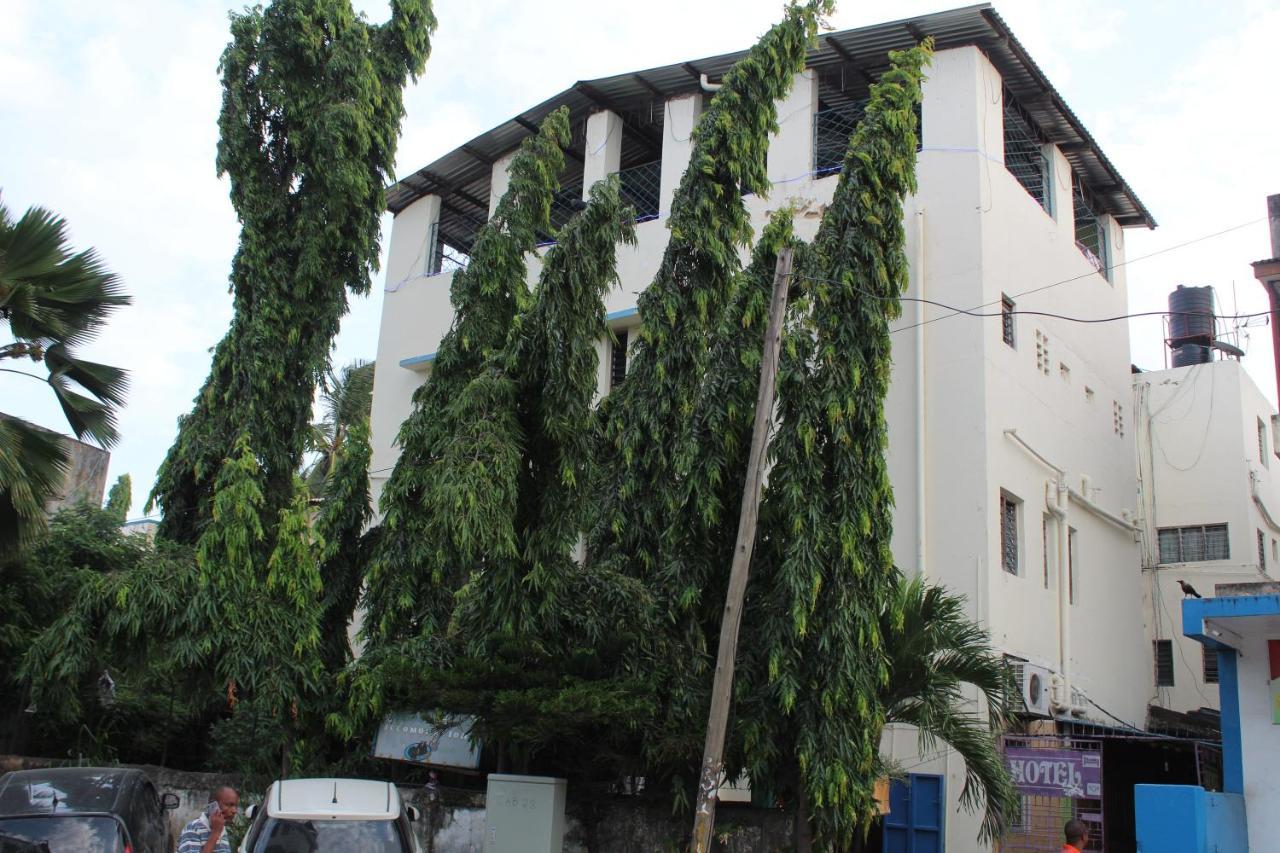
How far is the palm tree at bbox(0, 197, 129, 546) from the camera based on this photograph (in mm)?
13398

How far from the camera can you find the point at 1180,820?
1191cm

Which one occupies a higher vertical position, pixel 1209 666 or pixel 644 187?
pixel 644 187

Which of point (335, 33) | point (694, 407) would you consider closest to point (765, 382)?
point (694, 407)

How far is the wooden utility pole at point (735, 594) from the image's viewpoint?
10.2 m

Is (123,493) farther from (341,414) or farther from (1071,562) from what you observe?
(1071,562)

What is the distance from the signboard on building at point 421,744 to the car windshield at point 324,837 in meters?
4.01

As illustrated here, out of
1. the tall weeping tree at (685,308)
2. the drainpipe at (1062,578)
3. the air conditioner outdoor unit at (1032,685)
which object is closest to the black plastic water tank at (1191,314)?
the drainpipe at (1062,578)

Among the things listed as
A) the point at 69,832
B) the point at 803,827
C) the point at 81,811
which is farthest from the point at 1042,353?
the point at 69,832

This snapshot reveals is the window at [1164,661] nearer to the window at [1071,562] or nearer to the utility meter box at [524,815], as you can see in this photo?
the window at [1071,562]

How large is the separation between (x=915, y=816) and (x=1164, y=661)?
→ 33.9 ft

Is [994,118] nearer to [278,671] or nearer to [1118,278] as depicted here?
[1118,278]

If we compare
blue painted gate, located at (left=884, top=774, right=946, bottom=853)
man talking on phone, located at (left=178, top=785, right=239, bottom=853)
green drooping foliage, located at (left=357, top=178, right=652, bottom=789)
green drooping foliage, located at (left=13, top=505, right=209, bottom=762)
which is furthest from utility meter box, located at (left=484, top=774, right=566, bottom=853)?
blue painted gate, located at (left=884, top=774, right=946, bottom=853)

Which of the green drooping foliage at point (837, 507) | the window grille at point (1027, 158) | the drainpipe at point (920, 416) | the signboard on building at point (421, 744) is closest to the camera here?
the green drooping foliage at point (837, 507)

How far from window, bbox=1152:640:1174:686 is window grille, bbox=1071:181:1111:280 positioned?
7.42m
